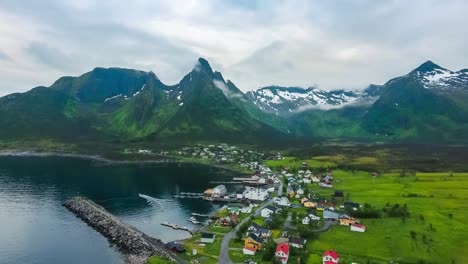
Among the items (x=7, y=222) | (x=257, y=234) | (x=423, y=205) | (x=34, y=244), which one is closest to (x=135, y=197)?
(x=7, y=222)

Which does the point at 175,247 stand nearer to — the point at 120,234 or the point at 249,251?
the point at 249,251

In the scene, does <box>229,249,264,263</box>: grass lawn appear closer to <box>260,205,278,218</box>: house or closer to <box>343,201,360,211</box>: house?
<box>260,205,278,218</box>: house

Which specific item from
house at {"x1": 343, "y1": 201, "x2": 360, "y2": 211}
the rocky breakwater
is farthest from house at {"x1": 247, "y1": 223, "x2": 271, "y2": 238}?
house at {"x1": 343, "y1": 201, "x2": 360, "y2": 211}

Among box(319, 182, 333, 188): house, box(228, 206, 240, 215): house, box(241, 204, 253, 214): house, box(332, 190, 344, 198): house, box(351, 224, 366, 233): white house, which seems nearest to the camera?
box(351, 224, 366, 233): white house

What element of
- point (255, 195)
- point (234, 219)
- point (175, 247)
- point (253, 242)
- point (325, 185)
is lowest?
point (175, 247)

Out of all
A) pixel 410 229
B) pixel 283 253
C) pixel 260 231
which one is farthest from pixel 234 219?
pixel 410 229

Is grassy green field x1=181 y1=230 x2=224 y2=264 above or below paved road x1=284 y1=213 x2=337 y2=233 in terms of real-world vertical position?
below

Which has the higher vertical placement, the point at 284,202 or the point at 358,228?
the point at 284,202

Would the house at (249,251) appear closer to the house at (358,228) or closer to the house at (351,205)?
the house at (358,228)
